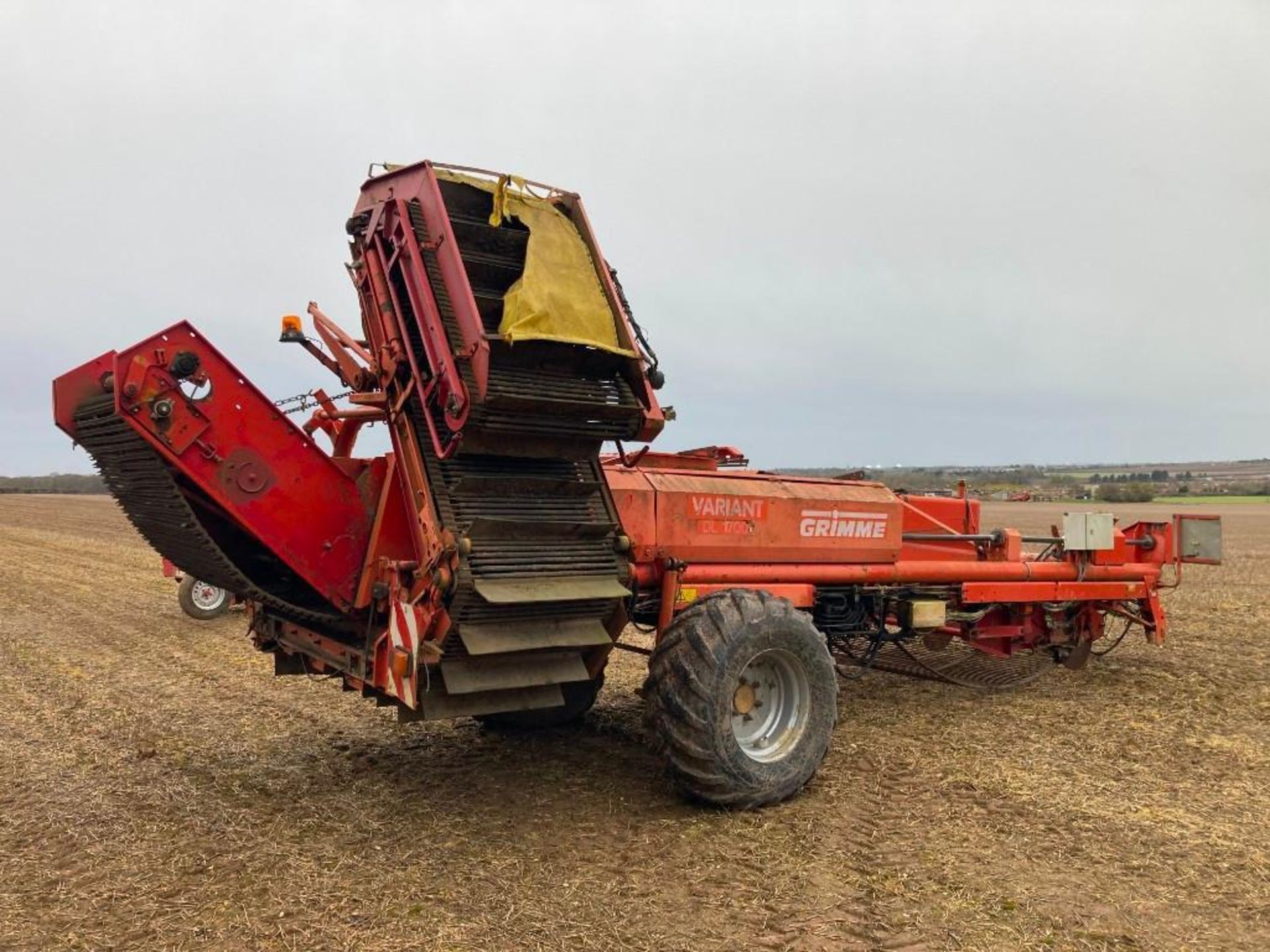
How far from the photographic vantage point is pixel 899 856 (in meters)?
4.40

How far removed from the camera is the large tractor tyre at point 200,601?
1158 centimetres

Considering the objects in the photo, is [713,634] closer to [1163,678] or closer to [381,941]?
[381,941]

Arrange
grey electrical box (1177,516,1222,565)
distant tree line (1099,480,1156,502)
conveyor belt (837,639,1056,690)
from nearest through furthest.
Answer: conveyor belt (837,639,1056,690), grey electrical box (1177,516,1222,565), distant tree line (1099,480,1156,502)

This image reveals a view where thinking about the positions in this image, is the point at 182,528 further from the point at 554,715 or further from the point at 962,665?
the point at 962,665

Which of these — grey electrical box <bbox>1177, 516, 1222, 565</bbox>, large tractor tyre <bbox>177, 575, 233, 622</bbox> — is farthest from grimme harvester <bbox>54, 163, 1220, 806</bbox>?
large tractor tyre <bbox>177, 575, 233, 622</bbox>

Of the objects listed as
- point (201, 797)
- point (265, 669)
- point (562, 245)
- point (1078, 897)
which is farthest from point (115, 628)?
point (1078, 897)

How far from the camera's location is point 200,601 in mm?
11727

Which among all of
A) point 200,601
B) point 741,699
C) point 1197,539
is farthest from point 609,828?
point 200,601

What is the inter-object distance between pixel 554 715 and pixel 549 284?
3.02 metres

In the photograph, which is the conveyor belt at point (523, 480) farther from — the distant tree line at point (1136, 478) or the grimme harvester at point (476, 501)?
the distant tree line at point (1136, 478)

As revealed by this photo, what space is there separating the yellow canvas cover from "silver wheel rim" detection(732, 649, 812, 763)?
70.0 inches

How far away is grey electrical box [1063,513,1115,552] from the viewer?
8.02 metres

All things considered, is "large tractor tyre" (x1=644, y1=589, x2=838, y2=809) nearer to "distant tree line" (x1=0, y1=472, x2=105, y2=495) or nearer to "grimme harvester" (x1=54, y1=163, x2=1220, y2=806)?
"grimme harvester" (x1=54, y1=163, x2=1220, y2=806)

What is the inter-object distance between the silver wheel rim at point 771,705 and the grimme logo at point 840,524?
1.08m
